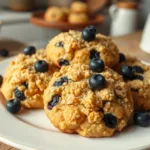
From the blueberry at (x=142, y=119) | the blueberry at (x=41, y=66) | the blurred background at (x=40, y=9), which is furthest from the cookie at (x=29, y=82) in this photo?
the blurred background at (x=40, y=9)

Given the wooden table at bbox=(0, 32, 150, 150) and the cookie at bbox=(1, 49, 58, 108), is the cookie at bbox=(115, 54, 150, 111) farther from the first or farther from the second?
the wooden table at bbox=(0, 32, 150, 150)

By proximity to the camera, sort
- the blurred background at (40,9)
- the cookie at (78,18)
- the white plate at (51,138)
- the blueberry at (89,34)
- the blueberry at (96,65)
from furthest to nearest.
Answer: the blurred background at (40,9), the cookie at (78,18), the blueberry at (89,34), the blueberry at (96,65), the white plate at (51,138)

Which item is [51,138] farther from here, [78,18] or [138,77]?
[78,18]

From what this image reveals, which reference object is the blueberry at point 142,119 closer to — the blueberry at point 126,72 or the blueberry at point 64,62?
the blueberry at point 126,72

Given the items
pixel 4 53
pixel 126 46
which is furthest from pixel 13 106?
pixel 126 46

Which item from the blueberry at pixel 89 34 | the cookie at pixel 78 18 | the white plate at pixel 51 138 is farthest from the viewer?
the cookie at pixel 78 18
